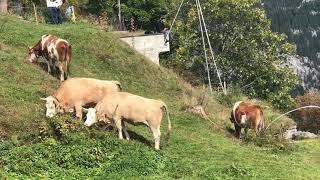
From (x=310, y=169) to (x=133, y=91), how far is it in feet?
27.4

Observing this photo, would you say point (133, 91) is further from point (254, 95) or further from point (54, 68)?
point (254, 95)

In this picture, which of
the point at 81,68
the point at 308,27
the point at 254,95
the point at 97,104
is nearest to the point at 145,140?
the point at 97,104

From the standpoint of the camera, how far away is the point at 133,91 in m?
21.7

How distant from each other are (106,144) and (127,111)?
3.96 ft

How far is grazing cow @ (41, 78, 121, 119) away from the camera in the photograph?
14766 millimetres

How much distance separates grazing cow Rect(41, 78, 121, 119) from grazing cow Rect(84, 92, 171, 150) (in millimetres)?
832

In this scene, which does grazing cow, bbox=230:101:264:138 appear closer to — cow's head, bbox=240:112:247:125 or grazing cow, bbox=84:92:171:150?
cow's head, bbox=240:112:247:125

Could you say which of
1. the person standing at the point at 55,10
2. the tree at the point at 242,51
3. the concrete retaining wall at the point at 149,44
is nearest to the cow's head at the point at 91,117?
the person standing at the point at 55,10

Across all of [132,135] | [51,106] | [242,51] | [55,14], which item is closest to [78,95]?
[51,106]

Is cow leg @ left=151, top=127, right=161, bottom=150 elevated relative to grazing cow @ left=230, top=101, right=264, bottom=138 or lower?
elevated

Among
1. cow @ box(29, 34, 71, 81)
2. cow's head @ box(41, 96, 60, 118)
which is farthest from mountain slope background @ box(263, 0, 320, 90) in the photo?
cow's head @ box(41, 96, 60, 118)

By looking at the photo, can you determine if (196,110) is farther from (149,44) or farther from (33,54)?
(149,44)

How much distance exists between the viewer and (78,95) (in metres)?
14.9

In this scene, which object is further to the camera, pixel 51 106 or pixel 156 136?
pixel 51 106
